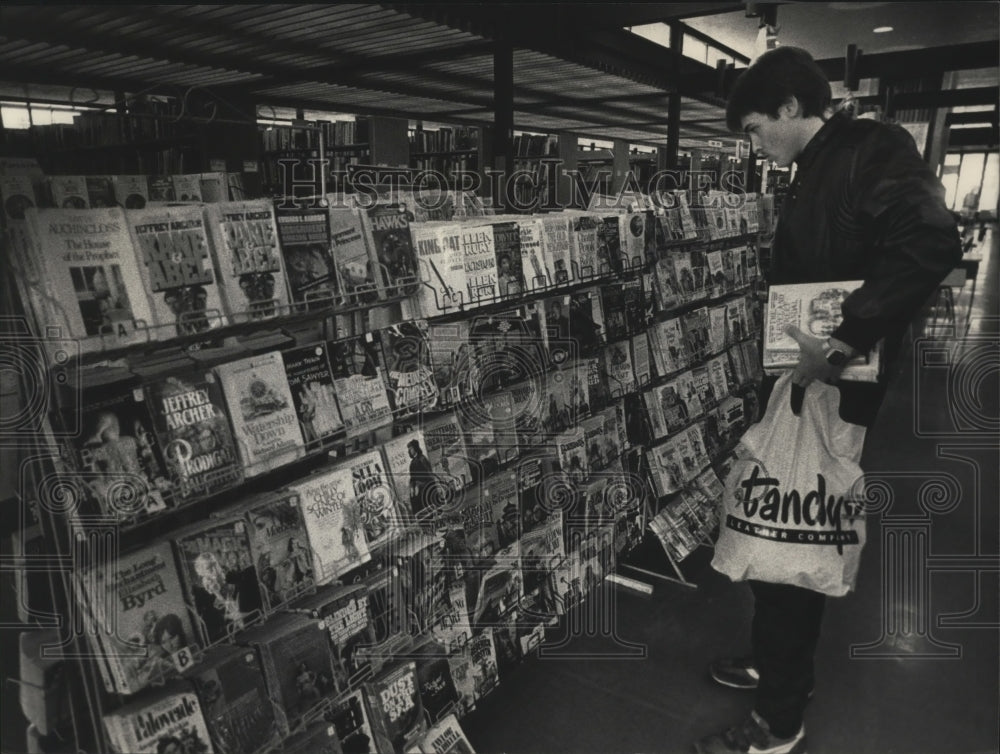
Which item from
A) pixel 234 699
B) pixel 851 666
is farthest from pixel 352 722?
pixel 851 666

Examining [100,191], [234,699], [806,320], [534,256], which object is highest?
[100,191]

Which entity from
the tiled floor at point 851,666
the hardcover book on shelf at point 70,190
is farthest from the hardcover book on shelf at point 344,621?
the hardcover book on shelf at point 70,190

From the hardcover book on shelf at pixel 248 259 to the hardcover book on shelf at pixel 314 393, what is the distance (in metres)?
0.13

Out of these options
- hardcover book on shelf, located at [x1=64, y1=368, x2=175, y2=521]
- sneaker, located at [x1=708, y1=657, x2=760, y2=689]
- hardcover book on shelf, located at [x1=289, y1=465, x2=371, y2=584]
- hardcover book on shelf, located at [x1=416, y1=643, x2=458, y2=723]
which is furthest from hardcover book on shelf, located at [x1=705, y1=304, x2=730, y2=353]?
hardcover book on shelf, located at [x1=64, y1=368, x2=175, y2=521]

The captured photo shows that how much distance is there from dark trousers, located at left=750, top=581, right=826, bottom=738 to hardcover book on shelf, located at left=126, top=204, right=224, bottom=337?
166 cm

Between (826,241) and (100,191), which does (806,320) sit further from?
(100,191)

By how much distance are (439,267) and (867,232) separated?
3.70 ft

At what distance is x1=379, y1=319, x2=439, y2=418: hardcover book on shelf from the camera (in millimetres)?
1847

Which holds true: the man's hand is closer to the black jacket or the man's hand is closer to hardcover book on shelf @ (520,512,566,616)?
the black jacket

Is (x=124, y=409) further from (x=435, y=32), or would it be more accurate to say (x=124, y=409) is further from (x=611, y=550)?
(x=435, y=32)

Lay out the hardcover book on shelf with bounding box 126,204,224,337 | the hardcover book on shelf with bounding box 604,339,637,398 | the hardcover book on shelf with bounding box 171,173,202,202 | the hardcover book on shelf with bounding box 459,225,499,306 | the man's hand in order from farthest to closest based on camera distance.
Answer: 1. the hardcover book on shelf with bounding box 171,173,202,202
2. the hardcover book on shelf with bounding box 604,339,637,398
3. the hardcover book on shelf with bounding box 459,225,499,306
4. the man's hand
5. the hardcover book on shelf with bounding box 126,204,224,337

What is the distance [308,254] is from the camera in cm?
165

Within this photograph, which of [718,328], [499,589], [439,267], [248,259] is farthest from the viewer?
[718,328]

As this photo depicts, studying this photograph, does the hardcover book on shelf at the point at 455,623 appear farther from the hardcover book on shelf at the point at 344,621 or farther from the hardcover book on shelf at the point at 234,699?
the hardcover book on shelf at the point at 234,699
